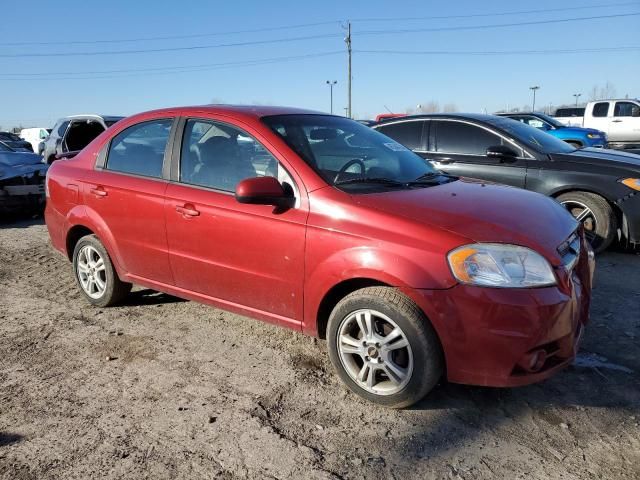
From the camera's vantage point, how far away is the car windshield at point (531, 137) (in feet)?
20.1

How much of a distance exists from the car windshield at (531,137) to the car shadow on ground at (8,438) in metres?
5.70

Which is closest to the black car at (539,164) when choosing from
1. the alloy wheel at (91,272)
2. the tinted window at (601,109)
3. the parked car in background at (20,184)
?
the alloy wheel at (91,272)

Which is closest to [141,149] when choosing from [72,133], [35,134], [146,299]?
→ [146,299]

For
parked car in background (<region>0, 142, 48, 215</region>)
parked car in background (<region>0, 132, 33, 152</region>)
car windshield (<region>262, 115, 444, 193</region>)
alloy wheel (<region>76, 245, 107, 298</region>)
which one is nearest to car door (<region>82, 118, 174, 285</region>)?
alloy wheel (<region>76, 245, 107, 298</region>)

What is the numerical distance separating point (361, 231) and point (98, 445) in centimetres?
171

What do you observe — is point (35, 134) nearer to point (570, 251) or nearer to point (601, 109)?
point (601, 109)

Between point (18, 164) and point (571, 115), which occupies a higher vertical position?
point (571, 115)

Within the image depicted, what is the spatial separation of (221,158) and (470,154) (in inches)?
150

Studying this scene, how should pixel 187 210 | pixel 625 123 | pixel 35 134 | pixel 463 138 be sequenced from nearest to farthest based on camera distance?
pixel 187 210 < pixel 463 138 < pixel 625 123 < pixel 35 134

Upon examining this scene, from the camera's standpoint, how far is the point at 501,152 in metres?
5.95

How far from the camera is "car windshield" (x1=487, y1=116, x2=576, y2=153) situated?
6.14 metres

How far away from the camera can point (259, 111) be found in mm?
3678

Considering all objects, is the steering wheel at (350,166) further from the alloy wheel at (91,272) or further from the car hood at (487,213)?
the alloy wheel at (91,272)

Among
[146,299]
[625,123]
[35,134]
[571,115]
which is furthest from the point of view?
[35,134]
